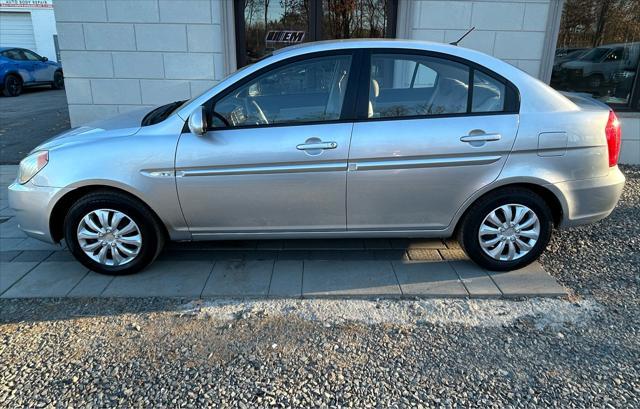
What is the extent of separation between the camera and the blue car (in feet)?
49.7

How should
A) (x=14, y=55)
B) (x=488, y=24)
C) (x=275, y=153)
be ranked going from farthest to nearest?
1. (x=14, y=55)
2. (x=488, y=24)
3. (x=275, y=153)

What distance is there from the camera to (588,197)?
3451 mm

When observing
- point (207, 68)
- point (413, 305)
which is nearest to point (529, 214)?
point (413, 305)

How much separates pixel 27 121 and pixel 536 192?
11075 mm

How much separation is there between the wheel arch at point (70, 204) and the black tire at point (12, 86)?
14794 millimetres

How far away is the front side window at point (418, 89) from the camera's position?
3.35 meters

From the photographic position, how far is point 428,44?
11.2 ft

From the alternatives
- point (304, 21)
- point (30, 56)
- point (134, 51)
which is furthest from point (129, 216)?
point (30, 56)

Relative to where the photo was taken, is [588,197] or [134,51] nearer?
[588,197]

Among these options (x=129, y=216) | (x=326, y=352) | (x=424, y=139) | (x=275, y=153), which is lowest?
(x=326, y=352)

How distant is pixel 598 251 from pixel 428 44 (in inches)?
94.2

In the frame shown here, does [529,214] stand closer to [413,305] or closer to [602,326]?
[602,326]

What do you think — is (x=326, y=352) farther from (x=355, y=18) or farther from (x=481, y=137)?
(x=355, y=18)

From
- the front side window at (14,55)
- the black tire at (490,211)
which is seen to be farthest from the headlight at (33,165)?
the front side window at (14,55)
